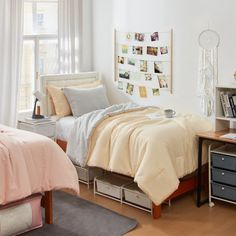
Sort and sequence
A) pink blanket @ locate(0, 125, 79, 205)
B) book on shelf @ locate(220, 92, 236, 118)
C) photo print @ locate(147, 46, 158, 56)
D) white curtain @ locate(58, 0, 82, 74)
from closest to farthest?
pink blanket @ locate(0, 125, 79, 205), book on shelf @ locate(220, 92, 236, 118), photo print @ locate(147, 46, 158, 56), white curtain @ locate(58, 0, 82, 74)

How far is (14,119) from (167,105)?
1787mm

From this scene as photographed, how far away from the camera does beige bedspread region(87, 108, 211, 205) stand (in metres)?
3.74

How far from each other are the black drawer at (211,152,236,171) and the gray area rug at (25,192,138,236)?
0.90 meters

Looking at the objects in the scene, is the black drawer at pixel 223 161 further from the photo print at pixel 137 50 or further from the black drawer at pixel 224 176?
the photo print at pixel 137 50

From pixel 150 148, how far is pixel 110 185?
2.32ft

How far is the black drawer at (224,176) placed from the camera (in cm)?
384

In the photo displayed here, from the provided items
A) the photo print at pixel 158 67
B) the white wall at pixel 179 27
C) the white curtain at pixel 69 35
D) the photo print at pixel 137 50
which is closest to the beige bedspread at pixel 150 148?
the white wall at pixel 179 27

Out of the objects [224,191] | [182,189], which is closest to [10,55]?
[182,189]

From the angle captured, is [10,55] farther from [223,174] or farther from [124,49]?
[223,174]

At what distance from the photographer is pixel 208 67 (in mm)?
4484

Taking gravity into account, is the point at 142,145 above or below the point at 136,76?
below

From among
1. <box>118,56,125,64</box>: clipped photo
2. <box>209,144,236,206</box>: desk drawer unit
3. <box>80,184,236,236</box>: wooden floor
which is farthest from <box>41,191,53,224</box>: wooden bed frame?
<box>118,56,125,64</box>: clipped photo

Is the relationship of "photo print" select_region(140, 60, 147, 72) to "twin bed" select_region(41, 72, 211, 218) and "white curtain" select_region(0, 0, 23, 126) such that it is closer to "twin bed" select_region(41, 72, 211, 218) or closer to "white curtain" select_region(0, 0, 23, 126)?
"twin bed" select_region(41, 72, 211, 218)

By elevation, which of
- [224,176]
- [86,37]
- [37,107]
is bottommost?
[224,176]
